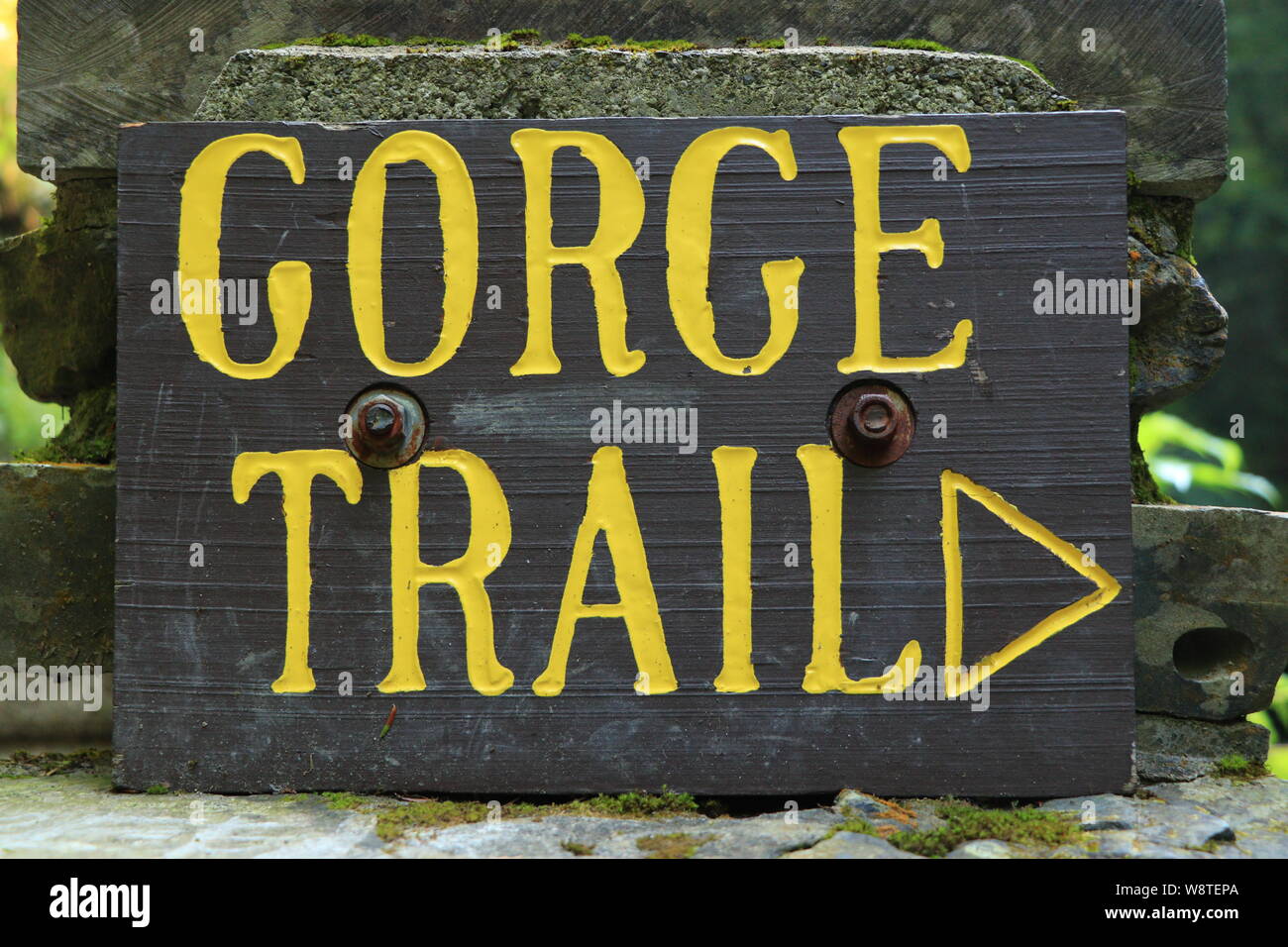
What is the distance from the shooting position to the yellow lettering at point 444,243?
1.64 m

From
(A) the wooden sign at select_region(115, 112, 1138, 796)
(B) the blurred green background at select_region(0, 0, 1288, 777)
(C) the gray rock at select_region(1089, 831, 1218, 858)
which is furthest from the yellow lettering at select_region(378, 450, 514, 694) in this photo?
(B) the blurred green background at select_region(0, 0, 1288, 777)

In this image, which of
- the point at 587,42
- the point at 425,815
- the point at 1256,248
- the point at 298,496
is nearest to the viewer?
the point at 425,815

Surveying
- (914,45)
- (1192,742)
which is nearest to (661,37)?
(914,45)

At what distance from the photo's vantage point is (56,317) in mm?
1952

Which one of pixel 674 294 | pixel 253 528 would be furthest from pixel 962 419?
pixel 253 528

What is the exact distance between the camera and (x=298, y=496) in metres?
1.63

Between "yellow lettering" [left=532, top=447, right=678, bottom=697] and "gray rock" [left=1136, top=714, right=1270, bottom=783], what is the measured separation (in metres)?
0.81

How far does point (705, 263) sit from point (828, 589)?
527 millimetres

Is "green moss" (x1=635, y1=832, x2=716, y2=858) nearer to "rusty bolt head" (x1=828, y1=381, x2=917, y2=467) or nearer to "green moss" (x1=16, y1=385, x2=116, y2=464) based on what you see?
"rusty bolt head" (x1=828, y1=381, x2=917, y2=467)

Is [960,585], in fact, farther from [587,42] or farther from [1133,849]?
[587,42]

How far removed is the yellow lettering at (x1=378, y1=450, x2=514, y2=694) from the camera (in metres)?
1.62

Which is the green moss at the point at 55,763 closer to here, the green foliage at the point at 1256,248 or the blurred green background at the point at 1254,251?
the blurred green background at the point at 1254,251
